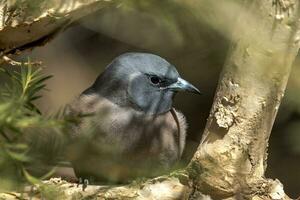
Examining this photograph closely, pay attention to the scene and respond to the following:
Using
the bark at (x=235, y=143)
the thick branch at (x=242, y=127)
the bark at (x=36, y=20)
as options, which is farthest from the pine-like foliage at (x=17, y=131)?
the bark at (x=36, y=20)

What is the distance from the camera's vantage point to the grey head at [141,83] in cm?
355

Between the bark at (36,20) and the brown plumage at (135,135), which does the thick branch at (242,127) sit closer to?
the brown plumage at (135,135)

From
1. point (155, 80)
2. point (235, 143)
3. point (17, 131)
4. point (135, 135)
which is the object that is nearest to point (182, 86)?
point (155, 80)

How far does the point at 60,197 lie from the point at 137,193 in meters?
1.04

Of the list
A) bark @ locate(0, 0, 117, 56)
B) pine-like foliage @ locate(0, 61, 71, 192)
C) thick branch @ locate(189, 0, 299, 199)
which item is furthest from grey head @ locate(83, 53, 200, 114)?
pine-like foliage @ locate(0, 61, 71, 192)

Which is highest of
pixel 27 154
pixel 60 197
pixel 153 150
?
pixel 27 154

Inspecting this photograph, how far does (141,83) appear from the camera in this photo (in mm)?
3615

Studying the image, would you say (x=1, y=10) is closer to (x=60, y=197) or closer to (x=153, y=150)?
(x=153, y=150)

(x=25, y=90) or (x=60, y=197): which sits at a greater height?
(x=25, y=90)

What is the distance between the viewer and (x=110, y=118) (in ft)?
11.0

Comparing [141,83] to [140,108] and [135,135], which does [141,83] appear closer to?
[140,108]

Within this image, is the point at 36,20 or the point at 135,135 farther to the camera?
the point at 135,135

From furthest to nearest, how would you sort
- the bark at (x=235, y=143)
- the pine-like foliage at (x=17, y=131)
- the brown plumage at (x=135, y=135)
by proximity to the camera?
the brown plumage at (x=135, y=135) → the bark at (x=235, y=143) → the pine-like foliage at (x=17, y=131)

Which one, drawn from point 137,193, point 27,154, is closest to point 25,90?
point 27,154
